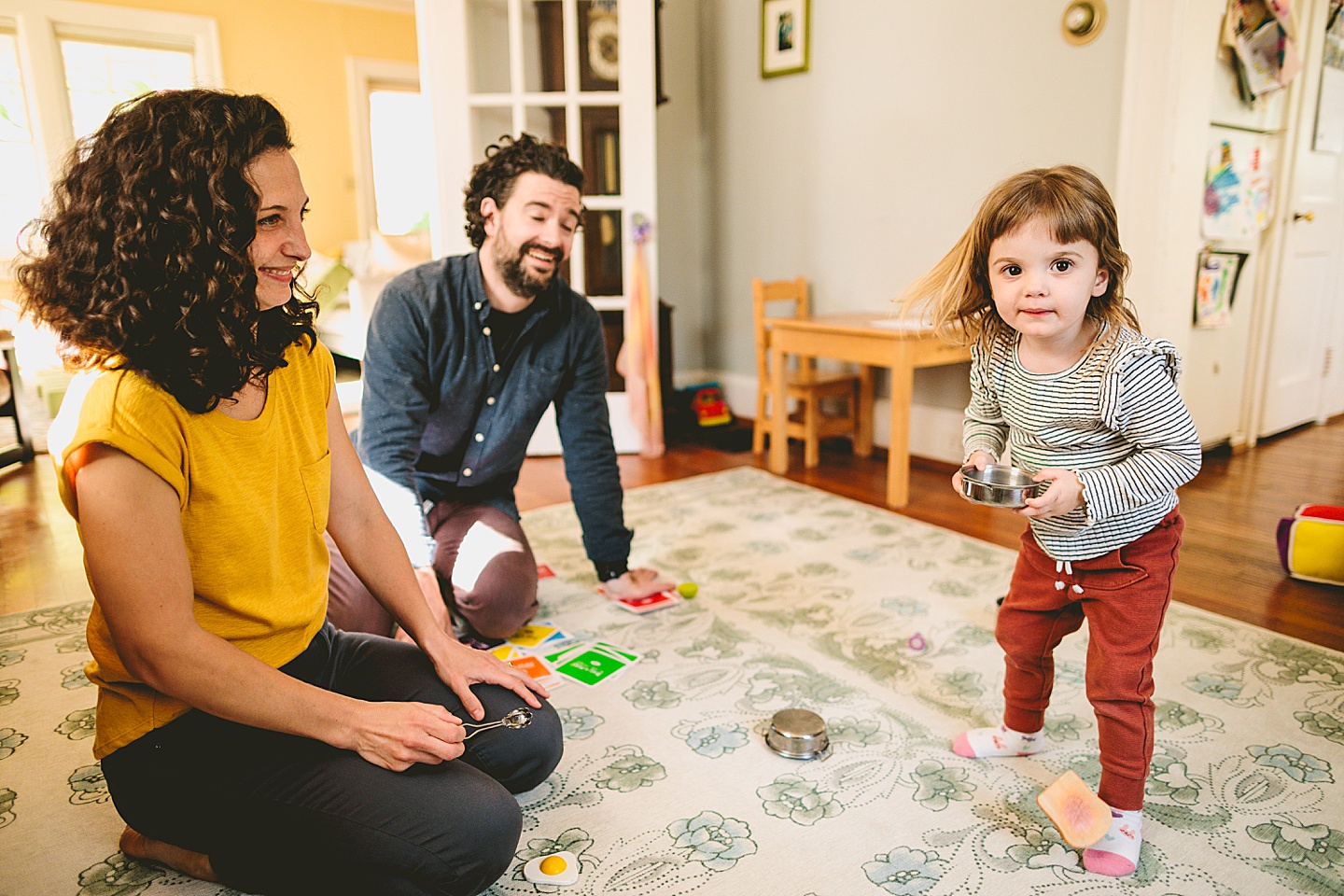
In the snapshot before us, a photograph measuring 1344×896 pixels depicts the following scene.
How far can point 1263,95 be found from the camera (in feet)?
11.2

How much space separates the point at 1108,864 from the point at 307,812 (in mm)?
1075

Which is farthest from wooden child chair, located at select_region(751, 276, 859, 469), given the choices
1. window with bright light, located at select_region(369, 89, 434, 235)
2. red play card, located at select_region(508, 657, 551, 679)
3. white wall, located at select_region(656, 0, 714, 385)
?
window with bright light, located at select_region(369, 89, 434, 235)

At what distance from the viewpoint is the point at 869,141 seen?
3688 millimetres

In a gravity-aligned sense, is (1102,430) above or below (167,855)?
above

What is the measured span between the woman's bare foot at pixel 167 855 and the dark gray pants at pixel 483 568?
1.90 ft

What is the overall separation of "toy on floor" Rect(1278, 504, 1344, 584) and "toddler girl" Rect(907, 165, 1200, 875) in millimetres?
1275

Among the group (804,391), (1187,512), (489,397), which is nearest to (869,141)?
(804,391)

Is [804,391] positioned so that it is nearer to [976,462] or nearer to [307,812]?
[976,462]

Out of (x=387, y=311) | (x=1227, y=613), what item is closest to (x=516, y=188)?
(x=387, y=311)

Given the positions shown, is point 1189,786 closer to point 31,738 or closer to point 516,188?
point 516,188

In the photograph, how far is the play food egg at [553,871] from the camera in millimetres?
1229

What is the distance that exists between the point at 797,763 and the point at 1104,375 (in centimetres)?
81

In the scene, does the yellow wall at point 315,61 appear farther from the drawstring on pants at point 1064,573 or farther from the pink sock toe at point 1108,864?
the pink sock toe at point 1108,864

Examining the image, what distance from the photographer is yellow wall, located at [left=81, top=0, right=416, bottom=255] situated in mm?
6379
